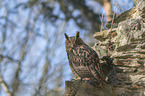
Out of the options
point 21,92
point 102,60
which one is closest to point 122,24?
point 102,60

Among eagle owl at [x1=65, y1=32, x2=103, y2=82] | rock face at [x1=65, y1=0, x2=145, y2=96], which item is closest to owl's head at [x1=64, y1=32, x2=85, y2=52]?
eagle owl at [x1=65, y1=32, x2=103, y2=82]

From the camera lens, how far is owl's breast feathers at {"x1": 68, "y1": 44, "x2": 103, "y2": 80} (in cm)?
227

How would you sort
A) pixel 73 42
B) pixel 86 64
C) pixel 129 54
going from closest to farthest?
pixel 86 64 < pixel 73 42 < pixel 129 54

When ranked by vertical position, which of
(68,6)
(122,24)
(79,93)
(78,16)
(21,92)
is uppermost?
(68,6)

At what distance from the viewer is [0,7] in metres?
11.2

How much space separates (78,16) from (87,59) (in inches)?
288

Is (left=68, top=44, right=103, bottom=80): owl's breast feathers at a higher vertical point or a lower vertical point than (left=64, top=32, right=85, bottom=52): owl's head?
lower

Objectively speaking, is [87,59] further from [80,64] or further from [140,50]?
[140,50]

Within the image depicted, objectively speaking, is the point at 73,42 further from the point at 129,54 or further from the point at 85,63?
the point at 129,54

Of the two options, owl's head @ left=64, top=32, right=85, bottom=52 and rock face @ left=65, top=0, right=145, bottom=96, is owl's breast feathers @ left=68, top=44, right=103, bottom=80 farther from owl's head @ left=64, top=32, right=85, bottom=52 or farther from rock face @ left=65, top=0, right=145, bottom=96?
rock face @ left=65, top=0, right=145, bottom=96

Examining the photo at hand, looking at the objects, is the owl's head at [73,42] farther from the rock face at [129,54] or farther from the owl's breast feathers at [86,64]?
the rock face at [129,54]

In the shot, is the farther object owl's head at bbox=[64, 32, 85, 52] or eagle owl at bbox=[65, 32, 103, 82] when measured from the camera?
owl's head at bbox=[64, 32, 85, 52]

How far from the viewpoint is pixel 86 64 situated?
7.51 feet

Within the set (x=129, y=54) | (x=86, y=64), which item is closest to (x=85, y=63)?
(x=86, y=64)
